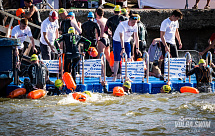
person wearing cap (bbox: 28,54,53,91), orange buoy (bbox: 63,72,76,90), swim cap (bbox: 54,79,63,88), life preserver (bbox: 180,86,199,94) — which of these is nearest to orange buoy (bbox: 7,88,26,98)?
person wearing cap (bbox: 28,54,53,91)

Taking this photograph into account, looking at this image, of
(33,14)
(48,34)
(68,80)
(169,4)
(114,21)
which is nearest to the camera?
(68,80)

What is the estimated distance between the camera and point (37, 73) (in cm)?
1145

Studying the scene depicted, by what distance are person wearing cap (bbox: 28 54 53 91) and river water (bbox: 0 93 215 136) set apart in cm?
46

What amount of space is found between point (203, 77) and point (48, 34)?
16.2 feet

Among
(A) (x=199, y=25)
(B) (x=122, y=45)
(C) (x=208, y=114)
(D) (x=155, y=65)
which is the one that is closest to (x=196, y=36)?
(A) (x=199, y=25)

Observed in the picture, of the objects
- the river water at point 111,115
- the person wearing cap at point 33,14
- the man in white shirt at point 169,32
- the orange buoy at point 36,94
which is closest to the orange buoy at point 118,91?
the river water at point 111,115

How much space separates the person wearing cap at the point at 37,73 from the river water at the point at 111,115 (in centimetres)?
46

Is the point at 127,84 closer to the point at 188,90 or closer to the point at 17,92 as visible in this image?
the point at 188,90

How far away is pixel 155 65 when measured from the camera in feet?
45.0

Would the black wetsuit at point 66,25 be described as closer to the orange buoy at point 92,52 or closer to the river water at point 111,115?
the orange buoy at point 92,52

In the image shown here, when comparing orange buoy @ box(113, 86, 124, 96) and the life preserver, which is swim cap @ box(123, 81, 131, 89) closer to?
orange buoy @ box(113, 86, 124, 96)

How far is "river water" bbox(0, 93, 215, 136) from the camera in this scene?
26.3 ft

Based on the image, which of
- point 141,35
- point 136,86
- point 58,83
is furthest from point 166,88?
point 58,83

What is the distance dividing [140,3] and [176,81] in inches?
200
